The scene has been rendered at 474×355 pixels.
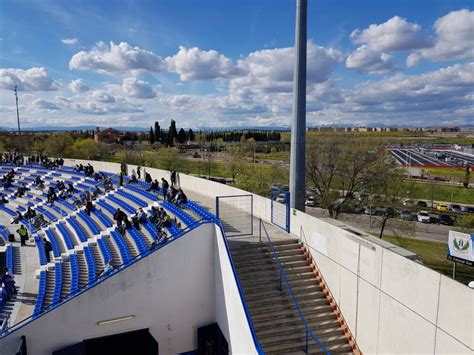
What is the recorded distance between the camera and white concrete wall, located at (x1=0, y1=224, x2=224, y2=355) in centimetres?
1023

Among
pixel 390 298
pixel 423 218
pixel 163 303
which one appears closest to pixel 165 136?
pixel 423 218

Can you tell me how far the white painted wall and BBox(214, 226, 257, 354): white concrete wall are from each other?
0.09ft

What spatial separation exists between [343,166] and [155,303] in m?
16.6

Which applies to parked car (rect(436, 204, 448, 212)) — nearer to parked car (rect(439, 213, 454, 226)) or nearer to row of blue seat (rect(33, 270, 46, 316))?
parked car (rect(439, 213, 454, 226))

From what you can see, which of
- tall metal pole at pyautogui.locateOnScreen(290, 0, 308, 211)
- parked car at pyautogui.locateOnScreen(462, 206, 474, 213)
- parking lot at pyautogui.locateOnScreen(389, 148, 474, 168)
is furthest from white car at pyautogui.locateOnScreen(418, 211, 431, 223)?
tall metal pole at pyautogui.locateOnScreen(290, 0, 308, 211)

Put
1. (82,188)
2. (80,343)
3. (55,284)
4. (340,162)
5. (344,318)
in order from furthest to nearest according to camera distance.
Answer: (82,188), (340,162), (55,284), (80,343), (344,318)

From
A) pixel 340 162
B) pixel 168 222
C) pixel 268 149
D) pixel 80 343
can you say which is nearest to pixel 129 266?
pixel 80 343

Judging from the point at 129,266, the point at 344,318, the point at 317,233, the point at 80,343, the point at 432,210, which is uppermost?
the point at 317,233

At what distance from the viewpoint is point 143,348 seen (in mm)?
11234

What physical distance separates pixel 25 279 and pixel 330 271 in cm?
1253

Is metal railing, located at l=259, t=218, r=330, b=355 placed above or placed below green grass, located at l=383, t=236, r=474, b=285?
above

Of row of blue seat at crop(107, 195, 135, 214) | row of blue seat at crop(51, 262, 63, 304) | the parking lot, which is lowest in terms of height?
the parking lot

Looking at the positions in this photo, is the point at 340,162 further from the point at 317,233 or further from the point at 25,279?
the point at 25,279

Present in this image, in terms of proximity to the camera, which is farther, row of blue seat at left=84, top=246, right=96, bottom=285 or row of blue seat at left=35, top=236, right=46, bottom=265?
row of blue seat at left=35, top=236, right=46, bottom=265
